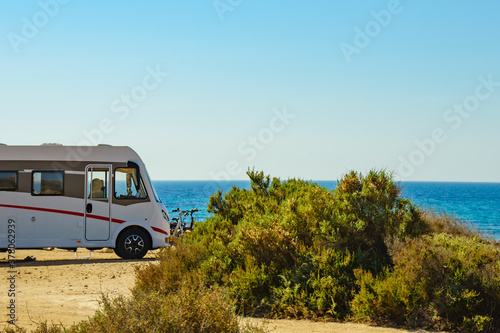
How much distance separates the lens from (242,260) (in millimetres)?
9555

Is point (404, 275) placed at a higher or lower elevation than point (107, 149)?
lower

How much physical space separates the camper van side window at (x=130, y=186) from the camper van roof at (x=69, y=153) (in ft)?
1.27

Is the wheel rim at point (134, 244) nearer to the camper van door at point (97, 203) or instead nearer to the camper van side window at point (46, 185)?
the camper van door at point (97, 203)

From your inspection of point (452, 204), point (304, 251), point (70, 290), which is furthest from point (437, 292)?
point (452, 204)

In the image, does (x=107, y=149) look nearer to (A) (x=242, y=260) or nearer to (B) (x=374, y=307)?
(A) (x=242, y=260)

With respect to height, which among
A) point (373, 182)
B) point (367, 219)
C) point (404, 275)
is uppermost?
point (373, 182)

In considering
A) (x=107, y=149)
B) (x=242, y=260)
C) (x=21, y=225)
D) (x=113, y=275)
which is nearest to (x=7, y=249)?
(x=21, y=225)

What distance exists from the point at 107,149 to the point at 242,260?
833cm

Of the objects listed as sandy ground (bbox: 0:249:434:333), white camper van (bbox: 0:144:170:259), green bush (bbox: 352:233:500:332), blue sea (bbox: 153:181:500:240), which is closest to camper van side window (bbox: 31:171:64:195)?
white camper van (bbox: 0:144:170:259)

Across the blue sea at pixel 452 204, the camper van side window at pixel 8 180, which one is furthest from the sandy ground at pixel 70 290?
the blue sea at pixel 452 204

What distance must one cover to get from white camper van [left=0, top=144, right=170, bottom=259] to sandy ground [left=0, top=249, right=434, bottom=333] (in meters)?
0.69

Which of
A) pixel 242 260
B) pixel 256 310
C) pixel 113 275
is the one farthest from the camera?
pixel 113 275

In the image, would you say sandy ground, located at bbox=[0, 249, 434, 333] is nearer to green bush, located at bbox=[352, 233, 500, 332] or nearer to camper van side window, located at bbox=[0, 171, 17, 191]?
green bush, located at bbox=[352, 233, 500, 332]

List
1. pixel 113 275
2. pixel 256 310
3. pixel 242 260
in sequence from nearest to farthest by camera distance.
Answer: pixel 256 310, pixel 242 260, pixel 113 275
